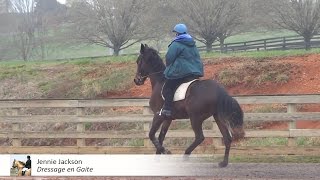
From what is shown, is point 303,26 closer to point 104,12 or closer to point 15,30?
point 104,12

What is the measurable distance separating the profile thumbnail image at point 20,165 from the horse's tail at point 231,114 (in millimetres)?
3541

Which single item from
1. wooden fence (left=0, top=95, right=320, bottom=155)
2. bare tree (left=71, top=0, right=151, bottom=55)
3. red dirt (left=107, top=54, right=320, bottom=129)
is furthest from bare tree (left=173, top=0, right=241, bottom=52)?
wooden fence (left=0, top=95, right=320, bottom=155)

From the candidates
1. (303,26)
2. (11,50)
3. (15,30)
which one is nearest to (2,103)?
(303,26)

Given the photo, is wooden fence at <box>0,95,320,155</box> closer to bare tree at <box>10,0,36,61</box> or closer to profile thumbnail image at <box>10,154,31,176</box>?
profile thumbnail image at <box>10,154,31,176</box>

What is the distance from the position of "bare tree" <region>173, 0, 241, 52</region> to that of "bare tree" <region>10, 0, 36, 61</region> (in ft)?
59.6

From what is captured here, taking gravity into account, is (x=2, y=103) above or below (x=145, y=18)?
below

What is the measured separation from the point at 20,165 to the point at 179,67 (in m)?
3.41

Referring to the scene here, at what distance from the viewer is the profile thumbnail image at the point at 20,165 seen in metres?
9.69

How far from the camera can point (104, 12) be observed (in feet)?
109

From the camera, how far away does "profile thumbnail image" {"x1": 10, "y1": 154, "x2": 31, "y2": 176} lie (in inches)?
381

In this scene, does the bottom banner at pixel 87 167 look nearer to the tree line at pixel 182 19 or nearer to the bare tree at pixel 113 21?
the tree line at pixel 182 19

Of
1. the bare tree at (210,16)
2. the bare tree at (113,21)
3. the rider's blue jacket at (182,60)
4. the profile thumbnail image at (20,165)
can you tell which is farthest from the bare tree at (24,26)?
the profile thumbnail image at (20,165)

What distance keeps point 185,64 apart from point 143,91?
9489 millimetres

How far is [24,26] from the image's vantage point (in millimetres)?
48844
